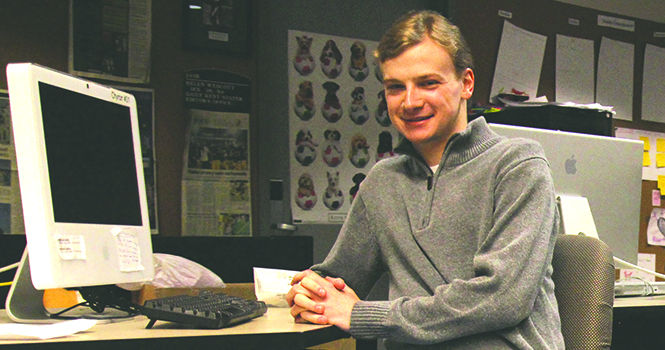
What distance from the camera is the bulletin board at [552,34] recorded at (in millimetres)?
3436

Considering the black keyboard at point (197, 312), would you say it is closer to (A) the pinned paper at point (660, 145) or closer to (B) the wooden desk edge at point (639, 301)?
(B) the wooden desk edge at point (639, 301)

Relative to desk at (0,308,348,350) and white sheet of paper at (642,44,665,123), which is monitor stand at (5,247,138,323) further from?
white sheet of paper at (642,44,665,123)

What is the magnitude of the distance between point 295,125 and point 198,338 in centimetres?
203

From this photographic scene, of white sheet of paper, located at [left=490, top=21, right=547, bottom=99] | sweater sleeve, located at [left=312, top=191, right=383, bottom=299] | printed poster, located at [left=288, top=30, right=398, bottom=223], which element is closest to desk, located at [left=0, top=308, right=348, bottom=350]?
sweater sleeve, located at [left=312, top=191, right=383, bottom=299]

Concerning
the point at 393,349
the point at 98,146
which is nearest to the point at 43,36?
the point at 98,146

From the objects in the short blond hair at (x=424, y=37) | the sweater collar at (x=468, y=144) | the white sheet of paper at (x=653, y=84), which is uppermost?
the white sheet of paper at (x=653, y=84)

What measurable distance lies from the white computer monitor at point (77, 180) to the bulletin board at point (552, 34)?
7.27 ft

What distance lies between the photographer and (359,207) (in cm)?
146

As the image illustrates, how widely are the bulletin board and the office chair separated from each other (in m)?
1.97

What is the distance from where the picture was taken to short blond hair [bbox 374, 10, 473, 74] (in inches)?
52.0

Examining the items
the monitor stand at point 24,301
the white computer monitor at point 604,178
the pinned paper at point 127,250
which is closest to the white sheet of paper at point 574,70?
the white computer monitor at point 604,178

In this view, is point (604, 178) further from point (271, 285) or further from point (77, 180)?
point (77, 180)

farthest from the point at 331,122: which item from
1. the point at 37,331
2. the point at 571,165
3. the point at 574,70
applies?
the point at 37,331

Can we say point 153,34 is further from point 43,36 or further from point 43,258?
point 43,258
